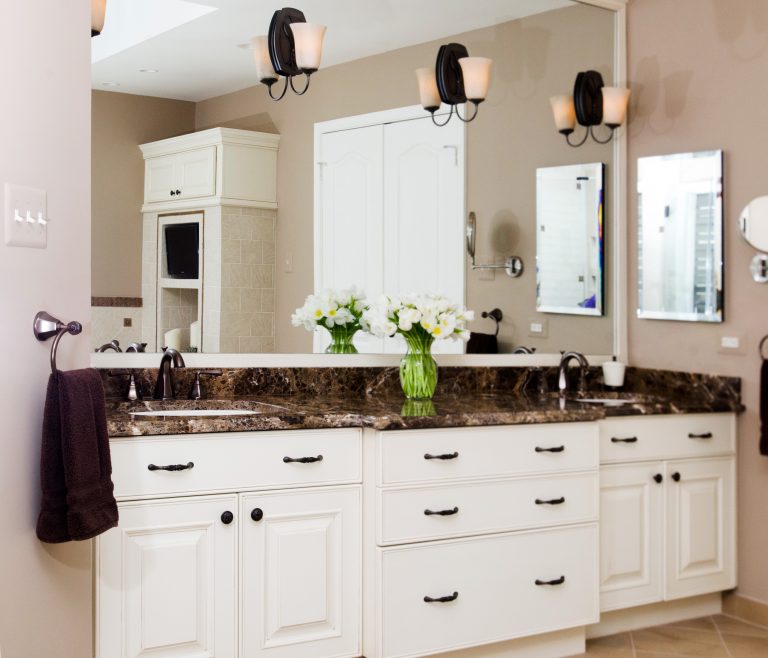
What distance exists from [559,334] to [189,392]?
1.52 m

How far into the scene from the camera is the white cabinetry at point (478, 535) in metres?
2.77

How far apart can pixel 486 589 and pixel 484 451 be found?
→ 423 mm

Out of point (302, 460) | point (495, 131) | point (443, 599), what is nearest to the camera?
point (302, 460)

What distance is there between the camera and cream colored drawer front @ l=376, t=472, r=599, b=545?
278cm

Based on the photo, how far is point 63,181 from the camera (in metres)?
1.78

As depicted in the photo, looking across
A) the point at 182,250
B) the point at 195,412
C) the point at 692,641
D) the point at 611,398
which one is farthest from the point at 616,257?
the point at 195,412

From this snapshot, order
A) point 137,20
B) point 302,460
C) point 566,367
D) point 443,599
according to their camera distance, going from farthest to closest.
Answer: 1. point 566,367
2. point 137,20
3. point 443,599
4. point 302,460

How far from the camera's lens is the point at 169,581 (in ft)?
8.27

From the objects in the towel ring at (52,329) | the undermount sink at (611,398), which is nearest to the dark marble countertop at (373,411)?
the undermount sink at (611,398)

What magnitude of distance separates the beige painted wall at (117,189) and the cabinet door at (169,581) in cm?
83

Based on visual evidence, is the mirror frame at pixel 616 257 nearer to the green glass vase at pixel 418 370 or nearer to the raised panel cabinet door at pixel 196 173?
the green glass vase at pixel 418 370

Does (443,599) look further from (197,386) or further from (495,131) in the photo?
(495,131)

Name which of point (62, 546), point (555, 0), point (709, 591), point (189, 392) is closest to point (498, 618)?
point (709, 591)

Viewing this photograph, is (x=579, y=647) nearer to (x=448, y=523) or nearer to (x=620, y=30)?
(x=448, y=523)
